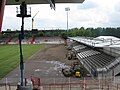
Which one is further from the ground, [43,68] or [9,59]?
[43,68]

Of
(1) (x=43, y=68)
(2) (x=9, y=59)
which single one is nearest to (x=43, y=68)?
(1) (x=43, y=68)

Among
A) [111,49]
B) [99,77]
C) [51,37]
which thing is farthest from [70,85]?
[51,37]

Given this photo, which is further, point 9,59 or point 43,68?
point 9,59

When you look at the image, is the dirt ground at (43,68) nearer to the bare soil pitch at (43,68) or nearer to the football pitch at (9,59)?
the bare soil pitch at (43,68)

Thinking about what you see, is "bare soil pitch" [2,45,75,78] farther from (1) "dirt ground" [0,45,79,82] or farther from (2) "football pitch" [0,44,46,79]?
(2) "football pitch" [0,44,46,79]

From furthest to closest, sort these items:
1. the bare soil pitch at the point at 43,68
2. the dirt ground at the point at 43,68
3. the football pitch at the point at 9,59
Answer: the football pitch at the point at 9,59, the bare soil pitch at the point at 43,68, the dirt ground at the point at 43,68

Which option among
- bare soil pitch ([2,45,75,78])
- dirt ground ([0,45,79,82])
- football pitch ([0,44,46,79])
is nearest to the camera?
dirt ground ([0,45,79,82])

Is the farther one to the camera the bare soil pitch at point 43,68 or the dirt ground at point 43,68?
the bare soil pitch at point 43,68

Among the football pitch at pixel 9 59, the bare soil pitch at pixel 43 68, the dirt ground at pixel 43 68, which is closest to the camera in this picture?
the dirt ground at pixel 43 68

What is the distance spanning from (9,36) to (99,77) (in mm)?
146137

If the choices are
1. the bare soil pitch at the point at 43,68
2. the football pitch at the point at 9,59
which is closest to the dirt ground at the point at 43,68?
the bare soil pitch at the point at 43,68

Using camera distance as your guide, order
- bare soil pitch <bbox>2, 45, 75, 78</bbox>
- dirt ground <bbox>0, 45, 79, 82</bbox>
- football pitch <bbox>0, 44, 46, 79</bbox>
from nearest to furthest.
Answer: dirt ground <bbox>0, 45, 79, 82</bbox>
bare soil pitch <bbox>2, 45, 75, 78</bbox>
football pitch <bbox>0, 44, 46, 79</bbox>

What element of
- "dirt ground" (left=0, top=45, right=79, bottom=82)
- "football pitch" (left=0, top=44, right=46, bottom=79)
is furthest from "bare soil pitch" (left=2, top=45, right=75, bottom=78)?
"football pitch" (left=0, top=44, right=46, bottom=79)

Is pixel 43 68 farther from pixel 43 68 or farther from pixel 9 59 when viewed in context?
pixel 9 59
